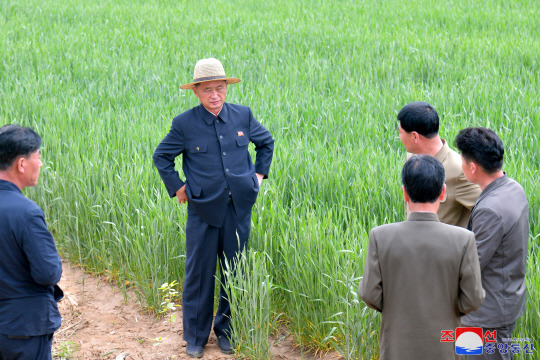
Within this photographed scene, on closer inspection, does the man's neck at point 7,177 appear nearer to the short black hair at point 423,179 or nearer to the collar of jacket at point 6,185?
the collar of jacket at point 6,185

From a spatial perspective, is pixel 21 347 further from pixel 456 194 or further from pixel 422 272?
pixel 456 194

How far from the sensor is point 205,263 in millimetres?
3434

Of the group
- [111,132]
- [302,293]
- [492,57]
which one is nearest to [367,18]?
[492,57]

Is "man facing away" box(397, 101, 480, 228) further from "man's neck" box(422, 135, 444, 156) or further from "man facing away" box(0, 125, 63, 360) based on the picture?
"man facing away" box(0, 125, 63, 360)

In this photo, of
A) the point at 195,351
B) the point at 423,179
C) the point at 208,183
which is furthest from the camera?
the point at 195,351

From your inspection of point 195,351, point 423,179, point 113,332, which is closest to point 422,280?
point 423,179

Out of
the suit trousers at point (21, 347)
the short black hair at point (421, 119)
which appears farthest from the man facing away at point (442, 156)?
the suit trousers at point (21, 347)

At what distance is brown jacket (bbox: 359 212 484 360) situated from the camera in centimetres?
213

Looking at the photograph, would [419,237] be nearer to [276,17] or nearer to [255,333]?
[255,333]

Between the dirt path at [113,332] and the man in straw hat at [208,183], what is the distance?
0.74 ft

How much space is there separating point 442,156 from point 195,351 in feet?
5.49

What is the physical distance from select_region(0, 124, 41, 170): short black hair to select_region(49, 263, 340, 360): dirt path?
148 cm

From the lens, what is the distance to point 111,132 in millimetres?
6000

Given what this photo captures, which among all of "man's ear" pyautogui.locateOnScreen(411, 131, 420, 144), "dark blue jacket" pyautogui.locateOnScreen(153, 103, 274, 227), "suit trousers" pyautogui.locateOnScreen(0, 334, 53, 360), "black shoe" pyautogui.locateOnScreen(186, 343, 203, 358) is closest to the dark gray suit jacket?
"man's ear" pyautogui.locateOnScreen(411, 131, 420, 144)
